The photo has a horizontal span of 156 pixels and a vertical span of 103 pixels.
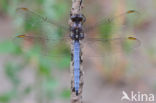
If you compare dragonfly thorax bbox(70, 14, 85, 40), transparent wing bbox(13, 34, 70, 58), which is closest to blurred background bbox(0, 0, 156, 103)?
transparent wing bbox(13, 34, 70, 58)

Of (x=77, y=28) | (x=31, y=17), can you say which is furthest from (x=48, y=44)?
(x=77, y=28)

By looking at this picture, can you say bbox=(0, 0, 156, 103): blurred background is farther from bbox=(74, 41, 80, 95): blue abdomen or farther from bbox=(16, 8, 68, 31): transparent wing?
bbox=(74, 41, 80, 95): blue abdomen

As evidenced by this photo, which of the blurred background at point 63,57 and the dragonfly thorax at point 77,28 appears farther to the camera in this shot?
the blurred background at point 63,57

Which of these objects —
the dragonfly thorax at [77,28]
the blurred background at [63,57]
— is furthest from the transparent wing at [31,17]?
the dragonfly thorax at [77,28]

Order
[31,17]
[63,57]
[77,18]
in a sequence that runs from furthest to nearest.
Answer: [63,57]
[31,17]
[77,18]

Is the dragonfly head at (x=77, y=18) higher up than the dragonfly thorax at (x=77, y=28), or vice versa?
the dragonfly head at (x=77, y=18)

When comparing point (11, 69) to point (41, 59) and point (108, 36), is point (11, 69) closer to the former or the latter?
point (41, 59)

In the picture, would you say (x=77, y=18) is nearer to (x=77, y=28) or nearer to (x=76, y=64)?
(x=77, y=28)

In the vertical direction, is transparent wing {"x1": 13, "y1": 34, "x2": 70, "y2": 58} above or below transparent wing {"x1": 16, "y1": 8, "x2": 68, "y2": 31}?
below

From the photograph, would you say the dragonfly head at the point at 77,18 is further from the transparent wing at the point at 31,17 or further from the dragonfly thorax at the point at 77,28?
the transparent wing at the point at 31,17
